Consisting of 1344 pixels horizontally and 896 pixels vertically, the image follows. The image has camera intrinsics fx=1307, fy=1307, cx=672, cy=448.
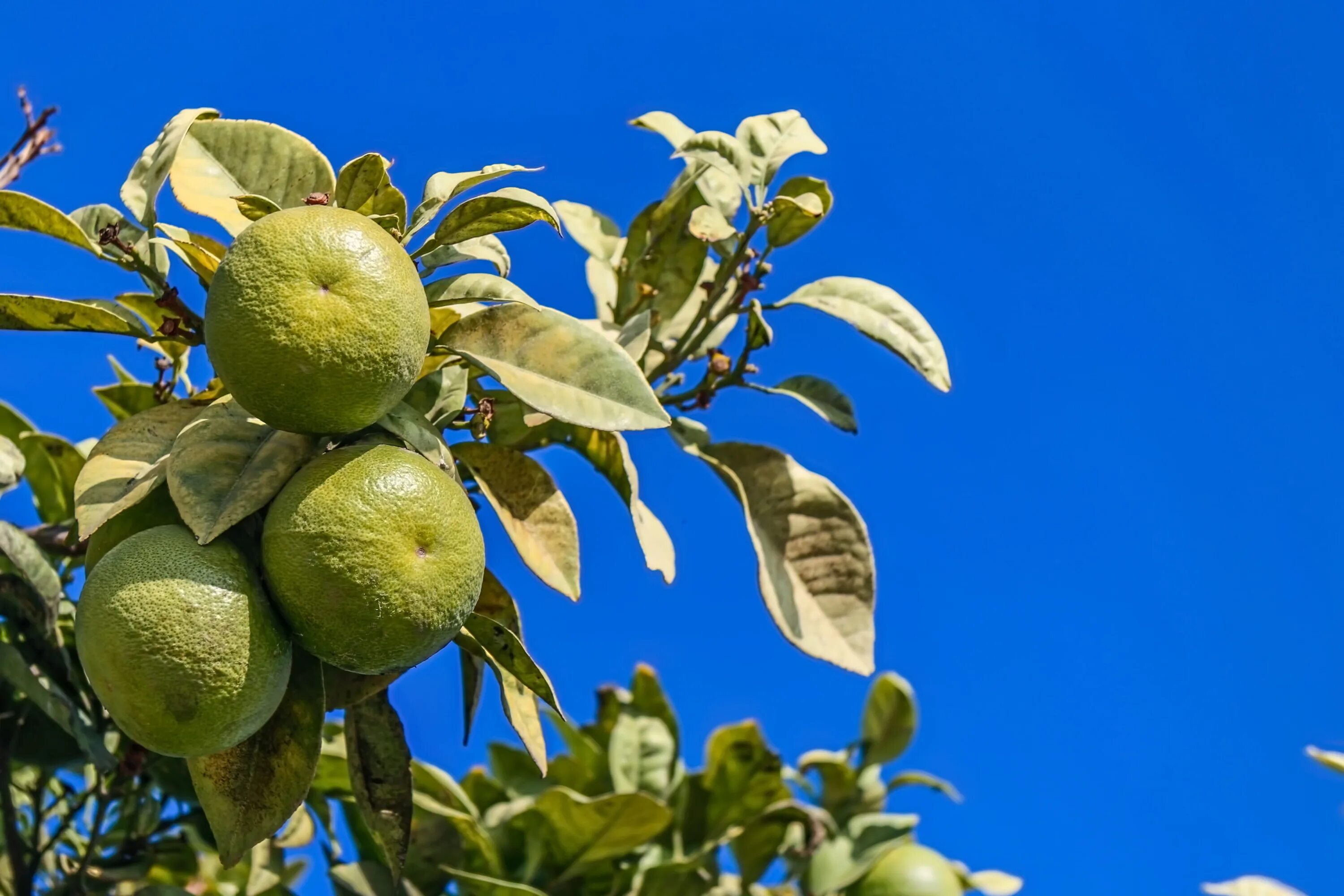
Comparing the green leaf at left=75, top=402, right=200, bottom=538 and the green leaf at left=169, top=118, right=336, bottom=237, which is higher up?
the green leaf at left=169, top=118, right=336, bottom=237

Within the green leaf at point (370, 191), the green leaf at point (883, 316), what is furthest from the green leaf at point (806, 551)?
the green leaf at point (370, 191)

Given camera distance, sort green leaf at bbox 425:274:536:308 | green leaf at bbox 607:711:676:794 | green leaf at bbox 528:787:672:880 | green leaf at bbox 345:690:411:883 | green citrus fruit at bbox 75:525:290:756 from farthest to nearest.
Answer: green leaf at bbox 607:711:676:794
green leaf at bbox 528:787:672:880
green leaf at bbox 345:690:411:883
green leaf at bbox 425:274:536:308
green citrus fruit at bbox 75:525:290:756

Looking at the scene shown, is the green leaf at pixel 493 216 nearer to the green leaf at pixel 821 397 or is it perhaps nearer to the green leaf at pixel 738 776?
the green leaf at pixel 821 397

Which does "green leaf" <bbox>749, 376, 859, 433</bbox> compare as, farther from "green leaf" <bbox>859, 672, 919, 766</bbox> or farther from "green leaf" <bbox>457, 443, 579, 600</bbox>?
"green leaf" <bbox>859, 672, 919, 766</bbox>

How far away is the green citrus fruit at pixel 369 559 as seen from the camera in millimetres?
1159

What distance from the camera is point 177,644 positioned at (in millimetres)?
1135

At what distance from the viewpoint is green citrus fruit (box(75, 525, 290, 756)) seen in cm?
113

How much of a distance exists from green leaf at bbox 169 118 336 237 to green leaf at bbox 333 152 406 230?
4 cm

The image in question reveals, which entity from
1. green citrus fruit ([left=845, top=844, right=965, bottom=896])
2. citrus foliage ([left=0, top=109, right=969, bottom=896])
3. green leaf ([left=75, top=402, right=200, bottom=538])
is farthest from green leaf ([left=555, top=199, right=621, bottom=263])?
green citrus fruit ([left=845, top=844, right=965, bottom=896])

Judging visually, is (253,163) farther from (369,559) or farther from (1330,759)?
(1330,759)

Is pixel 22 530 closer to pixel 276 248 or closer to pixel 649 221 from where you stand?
pixel 276 248

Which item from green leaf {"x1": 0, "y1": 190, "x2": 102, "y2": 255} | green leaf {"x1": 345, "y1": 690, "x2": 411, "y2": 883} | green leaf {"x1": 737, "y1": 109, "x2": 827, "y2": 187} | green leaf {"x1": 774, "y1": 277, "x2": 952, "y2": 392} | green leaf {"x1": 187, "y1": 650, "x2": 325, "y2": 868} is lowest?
green leaf {"x1": 187, "y1": 650, "x2": 325, "y2": 868}

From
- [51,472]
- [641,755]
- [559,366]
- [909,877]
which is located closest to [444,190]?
[559,366]

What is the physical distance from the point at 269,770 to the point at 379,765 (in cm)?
22
